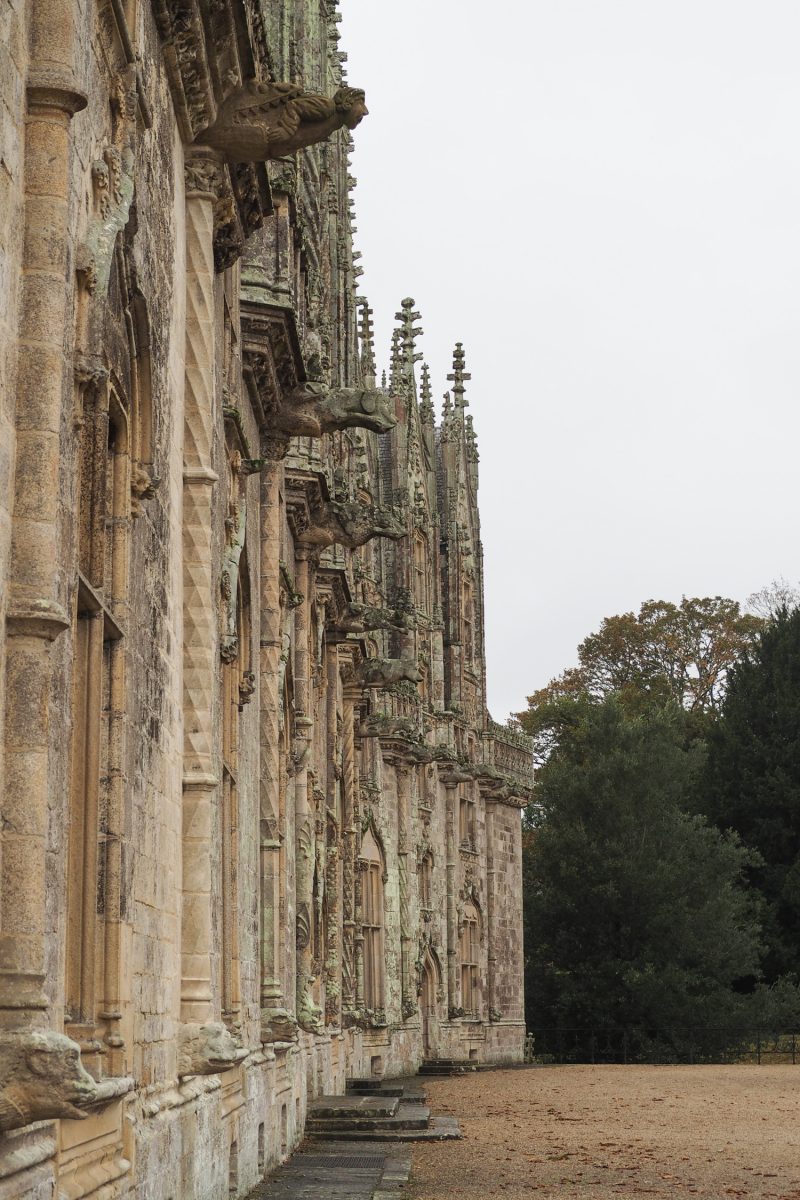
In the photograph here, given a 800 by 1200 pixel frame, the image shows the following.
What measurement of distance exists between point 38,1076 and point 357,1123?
16147mm

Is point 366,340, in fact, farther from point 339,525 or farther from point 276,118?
point 276,118

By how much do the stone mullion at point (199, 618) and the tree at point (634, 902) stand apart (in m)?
33.3

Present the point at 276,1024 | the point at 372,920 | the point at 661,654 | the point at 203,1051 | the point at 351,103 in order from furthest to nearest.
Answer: the point at 661,654
the point at 372,920
the point at 276,1024
the point at 351,103
the point at 203,1051

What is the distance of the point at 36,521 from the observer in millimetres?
5906

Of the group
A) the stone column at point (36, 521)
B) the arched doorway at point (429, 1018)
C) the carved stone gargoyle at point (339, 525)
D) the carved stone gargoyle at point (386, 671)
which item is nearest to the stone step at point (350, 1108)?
the carved stone gargoyle at point (339, 525)

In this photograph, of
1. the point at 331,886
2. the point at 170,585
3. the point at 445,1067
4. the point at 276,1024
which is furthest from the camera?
the point at 445,1067

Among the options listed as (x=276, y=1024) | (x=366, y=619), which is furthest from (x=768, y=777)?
(x=276, y=1024)

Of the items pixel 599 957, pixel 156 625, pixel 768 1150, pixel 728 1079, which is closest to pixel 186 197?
pixel 156 625

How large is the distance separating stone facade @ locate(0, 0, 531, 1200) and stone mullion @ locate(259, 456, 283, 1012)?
0.03 meters

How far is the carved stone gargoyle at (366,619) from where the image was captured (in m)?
26.0

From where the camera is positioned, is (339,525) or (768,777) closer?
(339,525)

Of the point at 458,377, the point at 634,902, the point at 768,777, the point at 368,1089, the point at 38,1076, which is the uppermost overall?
the point at 458,377

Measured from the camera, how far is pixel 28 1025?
5660mm

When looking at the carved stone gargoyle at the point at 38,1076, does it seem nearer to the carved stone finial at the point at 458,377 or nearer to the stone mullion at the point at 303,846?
the stone mullion at the point at 303,846
